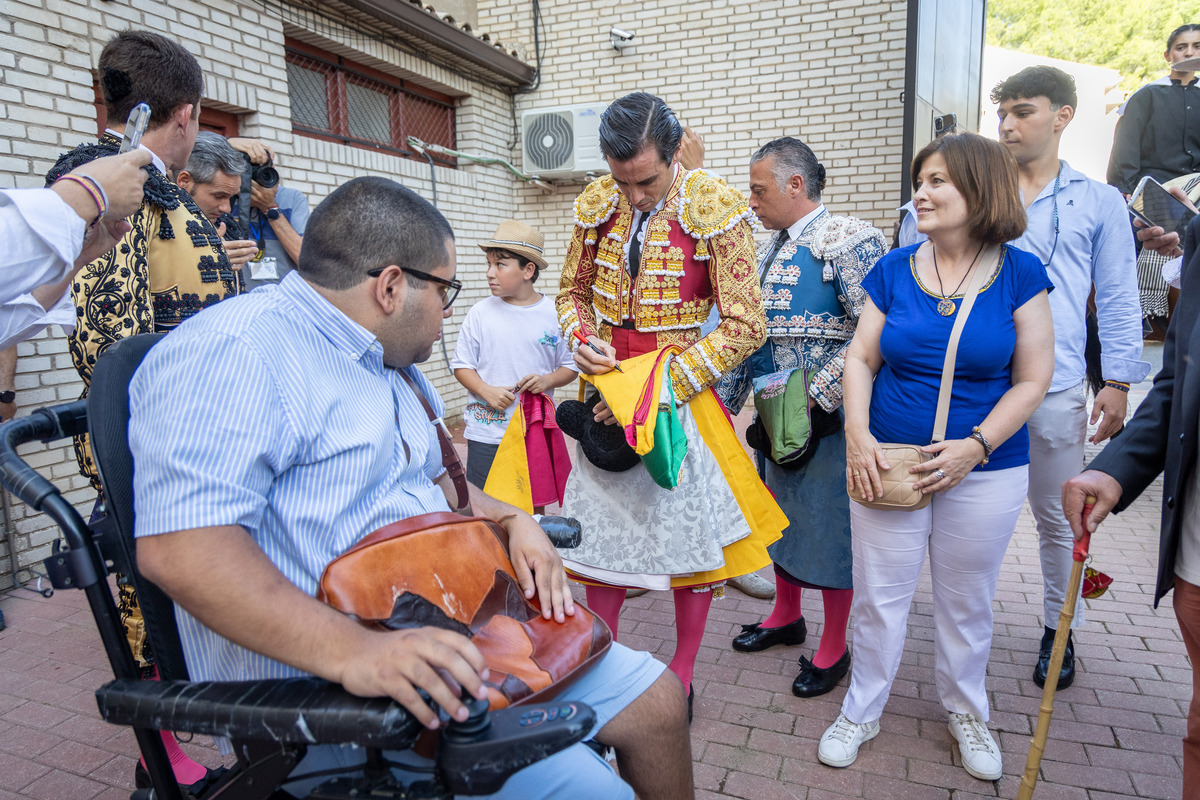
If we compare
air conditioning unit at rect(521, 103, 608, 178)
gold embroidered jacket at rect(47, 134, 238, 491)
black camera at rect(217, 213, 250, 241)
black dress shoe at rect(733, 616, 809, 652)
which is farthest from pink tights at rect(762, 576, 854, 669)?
air conditioning unit at rect(521, 103, 608, 178)

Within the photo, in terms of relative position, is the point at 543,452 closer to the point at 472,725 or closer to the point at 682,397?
the point at 682,397

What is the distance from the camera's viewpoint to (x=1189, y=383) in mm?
1688

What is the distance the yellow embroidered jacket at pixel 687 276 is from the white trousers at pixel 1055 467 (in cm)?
116

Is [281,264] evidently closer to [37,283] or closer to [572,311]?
[572,311]

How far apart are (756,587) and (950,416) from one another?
74.6 inches

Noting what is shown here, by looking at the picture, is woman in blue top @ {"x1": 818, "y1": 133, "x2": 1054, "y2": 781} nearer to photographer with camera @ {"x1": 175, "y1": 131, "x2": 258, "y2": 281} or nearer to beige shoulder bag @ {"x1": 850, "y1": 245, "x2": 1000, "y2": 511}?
beige shoulder bag @ {"x1": 850, "y1": 245, "x2": 1000, "y2": 511}

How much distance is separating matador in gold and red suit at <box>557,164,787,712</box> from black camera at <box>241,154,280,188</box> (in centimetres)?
187

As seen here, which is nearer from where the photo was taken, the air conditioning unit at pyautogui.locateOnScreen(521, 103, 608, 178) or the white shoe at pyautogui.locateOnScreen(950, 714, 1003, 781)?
the white shoe at pyautogui.locateOnScreen(950, 714, 1003, 781)

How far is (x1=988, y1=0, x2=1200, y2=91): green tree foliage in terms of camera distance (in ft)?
79.4

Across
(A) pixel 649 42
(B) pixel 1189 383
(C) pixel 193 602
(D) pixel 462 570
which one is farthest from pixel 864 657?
(A) pixel 649 42

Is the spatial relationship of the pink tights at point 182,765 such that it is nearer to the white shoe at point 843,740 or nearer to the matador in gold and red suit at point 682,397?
the matador in gold and red suit at point 682,397

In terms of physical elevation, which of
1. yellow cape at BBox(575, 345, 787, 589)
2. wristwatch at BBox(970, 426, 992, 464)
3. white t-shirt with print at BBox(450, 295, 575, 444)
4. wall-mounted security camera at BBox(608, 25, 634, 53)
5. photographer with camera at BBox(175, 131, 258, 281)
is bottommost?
yellow cape at BBox(575, 345, 787, 589)

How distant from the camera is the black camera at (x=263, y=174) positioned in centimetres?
372

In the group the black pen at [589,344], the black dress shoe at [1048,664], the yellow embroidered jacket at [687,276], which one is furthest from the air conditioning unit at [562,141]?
the black dress shoe at [1048,664]
